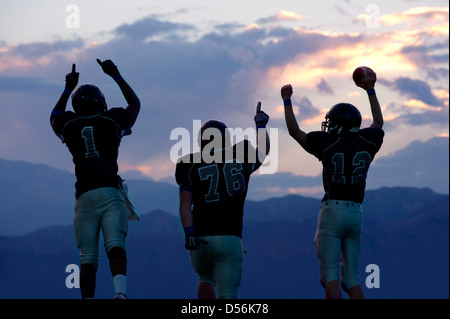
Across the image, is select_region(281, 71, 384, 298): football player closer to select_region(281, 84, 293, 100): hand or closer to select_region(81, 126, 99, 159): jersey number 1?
select_region(281, 84, 293, 100): hand

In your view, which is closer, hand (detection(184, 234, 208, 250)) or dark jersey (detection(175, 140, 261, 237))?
hand (detection(184, 234, 208, 250))

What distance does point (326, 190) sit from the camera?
9625 mm

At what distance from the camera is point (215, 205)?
886cm

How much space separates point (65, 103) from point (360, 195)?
397 centimetres

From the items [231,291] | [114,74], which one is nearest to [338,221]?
[231,291]

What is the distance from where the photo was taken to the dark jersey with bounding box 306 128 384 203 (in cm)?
949

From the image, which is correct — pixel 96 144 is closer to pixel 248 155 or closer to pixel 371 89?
pixel 248 155

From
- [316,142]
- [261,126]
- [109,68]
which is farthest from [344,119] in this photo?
[109,68]

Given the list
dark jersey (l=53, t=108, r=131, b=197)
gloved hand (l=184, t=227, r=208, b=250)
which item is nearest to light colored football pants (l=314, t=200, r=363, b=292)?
gloved hand (l=184, t=227, r=208, b=250)

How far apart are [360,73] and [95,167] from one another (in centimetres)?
398

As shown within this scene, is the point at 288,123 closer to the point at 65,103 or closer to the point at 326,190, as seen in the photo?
the point at 326,190

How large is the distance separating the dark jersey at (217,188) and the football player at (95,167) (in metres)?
0.97

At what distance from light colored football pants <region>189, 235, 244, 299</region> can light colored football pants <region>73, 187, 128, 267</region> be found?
1029 millimetres
